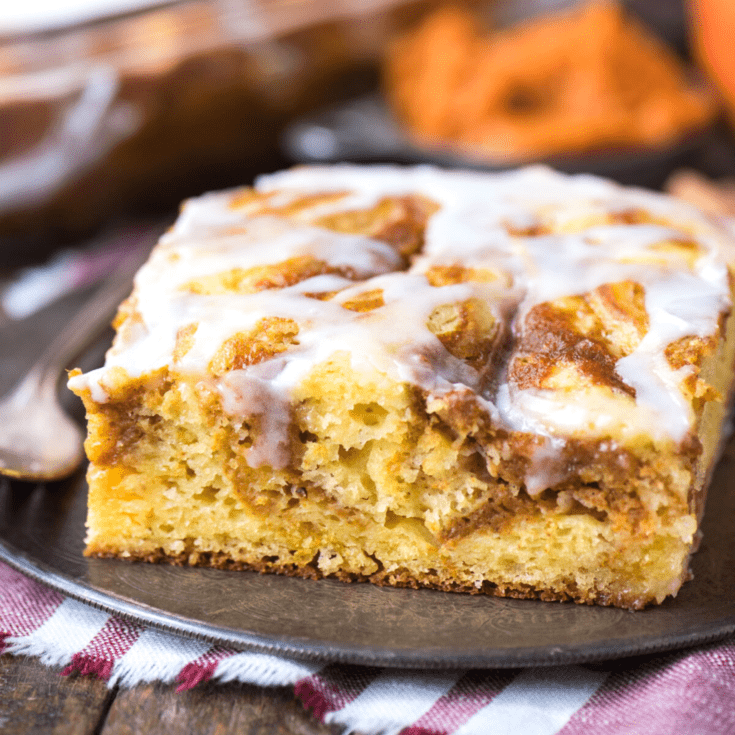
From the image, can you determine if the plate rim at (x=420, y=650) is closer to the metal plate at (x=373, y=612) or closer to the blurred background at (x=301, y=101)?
the metal plate at (x=373, y=612)

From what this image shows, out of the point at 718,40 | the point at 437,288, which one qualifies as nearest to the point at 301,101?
the point at 718,40

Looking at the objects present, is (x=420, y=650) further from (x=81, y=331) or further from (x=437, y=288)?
(x=81, y=331)

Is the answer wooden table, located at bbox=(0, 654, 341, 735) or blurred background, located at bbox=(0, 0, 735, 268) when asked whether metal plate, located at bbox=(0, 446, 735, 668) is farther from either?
blurred background, located at bbox=(0, 0, 735, 268)

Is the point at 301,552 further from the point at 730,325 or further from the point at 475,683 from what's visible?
the point at 730,325

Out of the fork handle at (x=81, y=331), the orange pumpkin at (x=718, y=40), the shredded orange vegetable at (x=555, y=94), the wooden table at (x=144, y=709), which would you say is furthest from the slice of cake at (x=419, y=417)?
the orange pumpkin at (x=718, y=40)

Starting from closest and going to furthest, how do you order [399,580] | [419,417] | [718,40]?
[419,417]
[399,580]
[718,40]

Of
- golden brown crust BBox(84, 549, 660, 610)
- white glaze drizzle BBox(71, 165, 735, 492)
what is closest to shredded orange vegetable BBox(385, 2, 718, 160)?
white glaze drizzle BBox(71, 165, 735, 492)
